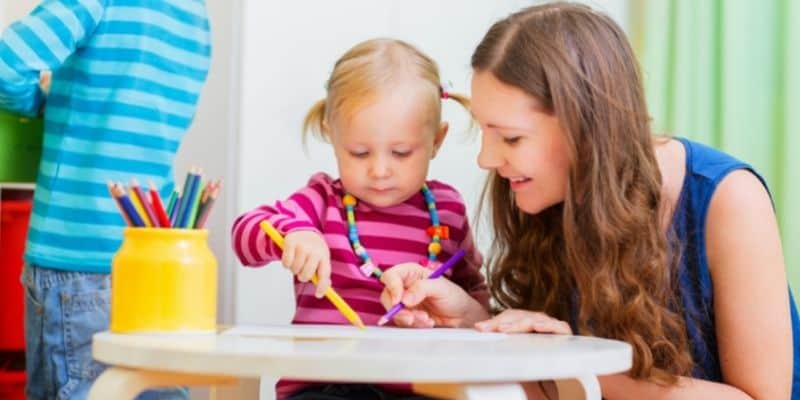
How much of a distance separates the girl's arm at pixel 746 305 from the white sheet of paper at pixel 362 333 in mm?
243

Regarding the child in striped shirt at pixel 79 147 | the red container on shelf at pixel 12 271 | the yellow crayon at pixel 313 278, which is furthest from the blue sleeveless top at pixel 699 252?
the red container on shelf at pixel 12 271

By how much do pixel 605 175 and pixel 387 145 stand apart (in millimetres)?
282

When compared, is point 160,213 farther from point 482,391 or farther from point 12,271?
point 12,271

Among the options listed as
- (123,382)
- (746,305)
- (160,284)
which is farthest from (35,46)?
(746,305)

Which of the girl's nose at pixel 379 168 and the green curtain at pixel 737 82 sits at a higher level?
the green curtain at pixel 737 82

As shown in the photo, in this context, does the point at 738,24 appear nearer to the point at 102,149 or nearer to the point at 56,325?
the point at 102,149

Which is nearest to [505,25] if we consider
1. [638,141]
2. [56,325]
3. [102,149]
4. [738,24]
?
[638,141]

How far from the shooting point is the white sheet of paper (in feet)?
2.99

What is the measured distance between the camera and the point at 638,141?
114 centimetres

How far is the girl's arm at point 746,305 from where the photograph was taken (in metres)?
1.11

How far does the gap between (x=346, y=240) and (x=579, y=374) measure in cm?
55

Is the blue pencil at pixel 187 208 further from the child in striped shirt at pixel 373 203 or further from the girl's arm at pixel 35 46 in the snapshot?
the girl's arm at pixel 35 46

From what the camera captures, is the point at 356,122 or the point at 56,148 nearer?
the point at 356,122

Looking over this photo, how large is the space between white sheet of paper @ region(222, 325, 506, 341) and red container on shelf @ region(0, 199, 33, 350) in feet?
3.88
